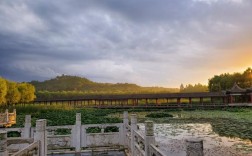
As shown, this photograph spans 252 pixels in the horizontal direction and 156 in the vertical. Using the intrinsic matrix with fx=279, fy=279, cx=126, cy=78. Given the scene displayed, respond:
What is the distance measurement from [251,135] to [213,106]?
104 ft

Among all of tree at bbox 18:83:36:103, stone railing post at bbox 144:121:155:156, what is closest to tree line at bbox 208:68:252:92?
tree at bbox 18:83:36:103

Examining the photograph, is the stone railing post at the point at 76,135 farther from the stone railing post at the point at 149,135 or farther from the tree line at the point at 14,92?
the tree line at the point at 14,92

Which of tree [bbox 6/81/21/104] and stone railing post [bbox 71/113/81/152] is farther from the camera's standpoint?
tree [bbox 6/81/21/104]

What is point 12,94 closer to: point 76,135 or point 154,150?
point 76,135

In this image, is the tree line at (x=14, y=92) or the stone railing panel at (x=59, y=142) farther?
the tree line at (x=14, y=92)

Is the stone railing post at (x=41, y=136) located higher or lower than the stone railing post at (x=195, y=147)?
lower

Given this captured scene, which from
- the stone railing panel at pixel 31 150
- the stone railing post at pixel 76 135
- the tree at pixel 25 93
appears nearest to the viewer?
the stone railing panel at pixel 31 150

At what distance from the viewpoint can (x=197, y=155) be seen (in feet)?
8.87

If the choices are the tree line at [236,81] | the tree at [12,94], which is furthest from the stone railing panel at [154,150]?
the tree line at [236,81]

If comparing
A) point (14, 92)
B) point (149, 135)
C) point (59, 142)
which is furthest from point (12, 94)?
point (149, 135)

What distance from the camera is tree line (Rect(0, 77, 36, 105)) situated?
50.0 m

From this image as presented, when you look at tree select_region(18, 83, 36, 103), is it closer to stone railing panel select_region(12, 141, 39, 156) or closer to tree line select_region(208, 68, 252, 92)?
tree line select_region(208, 68, 252, 92)

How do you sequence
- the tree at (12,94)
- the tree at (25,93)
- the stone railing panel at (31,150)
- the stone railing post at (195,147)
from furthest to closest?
the tree at (25,93) → the tree at (12,94) → the stone railing panel at (31,150) → the stone railing post at (195,147)

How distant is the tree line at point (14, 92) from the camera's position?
50016 millimetres
